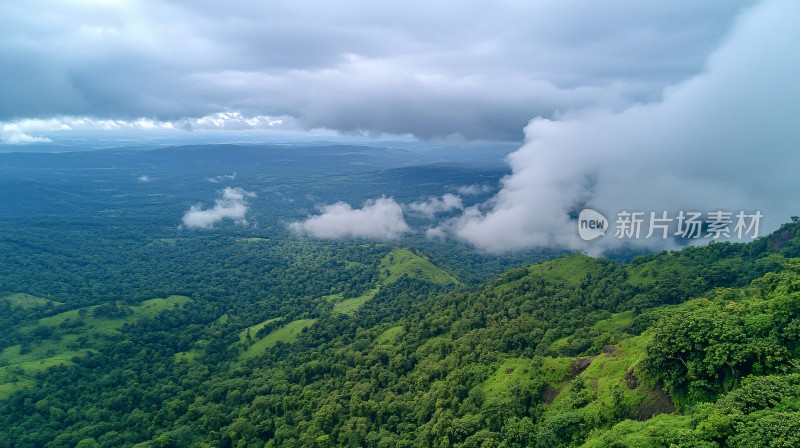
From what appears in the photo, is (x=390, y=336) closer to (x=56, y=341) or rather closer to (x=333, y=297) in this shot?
(x=333, y=297)

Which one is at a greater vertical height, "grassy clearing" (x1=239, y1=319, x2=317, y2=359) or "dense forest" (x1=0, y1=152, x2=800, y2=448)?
"dense forest" (x1=0, y1=152, x2=800, y2=448)

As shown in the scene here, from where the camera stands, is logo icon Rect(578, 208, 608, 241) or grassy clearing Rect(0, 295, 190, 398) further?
grassy clearing Rect(0, 295, 190, 398)

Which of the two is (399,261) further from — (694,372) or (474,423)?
(694,372)

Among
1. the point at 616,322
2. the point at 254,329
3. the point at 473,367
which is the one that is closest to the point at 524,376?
the point at 473,367

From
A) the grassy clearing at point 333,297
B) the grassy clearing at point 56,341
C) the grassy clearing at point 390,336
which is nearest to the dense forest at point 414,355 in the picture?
the grassy clearing at point 56,341

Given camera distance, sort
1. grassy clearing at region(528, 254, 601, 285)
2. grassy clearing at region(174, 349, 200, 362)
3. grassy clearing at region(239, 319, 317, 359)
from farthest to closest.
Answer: grassy clearing at region(239, 319, 317, 359)
grassy clearing at region(174, 349, 200, 362)
grassy clearing at region(528, 254, 601, 285)

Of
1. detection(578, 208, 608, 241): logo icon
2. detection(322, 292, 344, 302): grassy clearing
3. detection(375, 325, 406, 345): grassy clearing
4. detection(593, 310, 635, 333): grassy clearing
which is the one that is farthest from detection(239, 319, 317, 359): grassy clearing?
detection(578, 208, 608, 241): logo icon

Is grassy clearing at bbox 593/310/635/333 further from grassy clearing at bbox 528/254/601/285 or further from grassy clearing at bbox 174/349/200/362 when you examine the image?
grassy clearing at bbox 174/349/200/362
